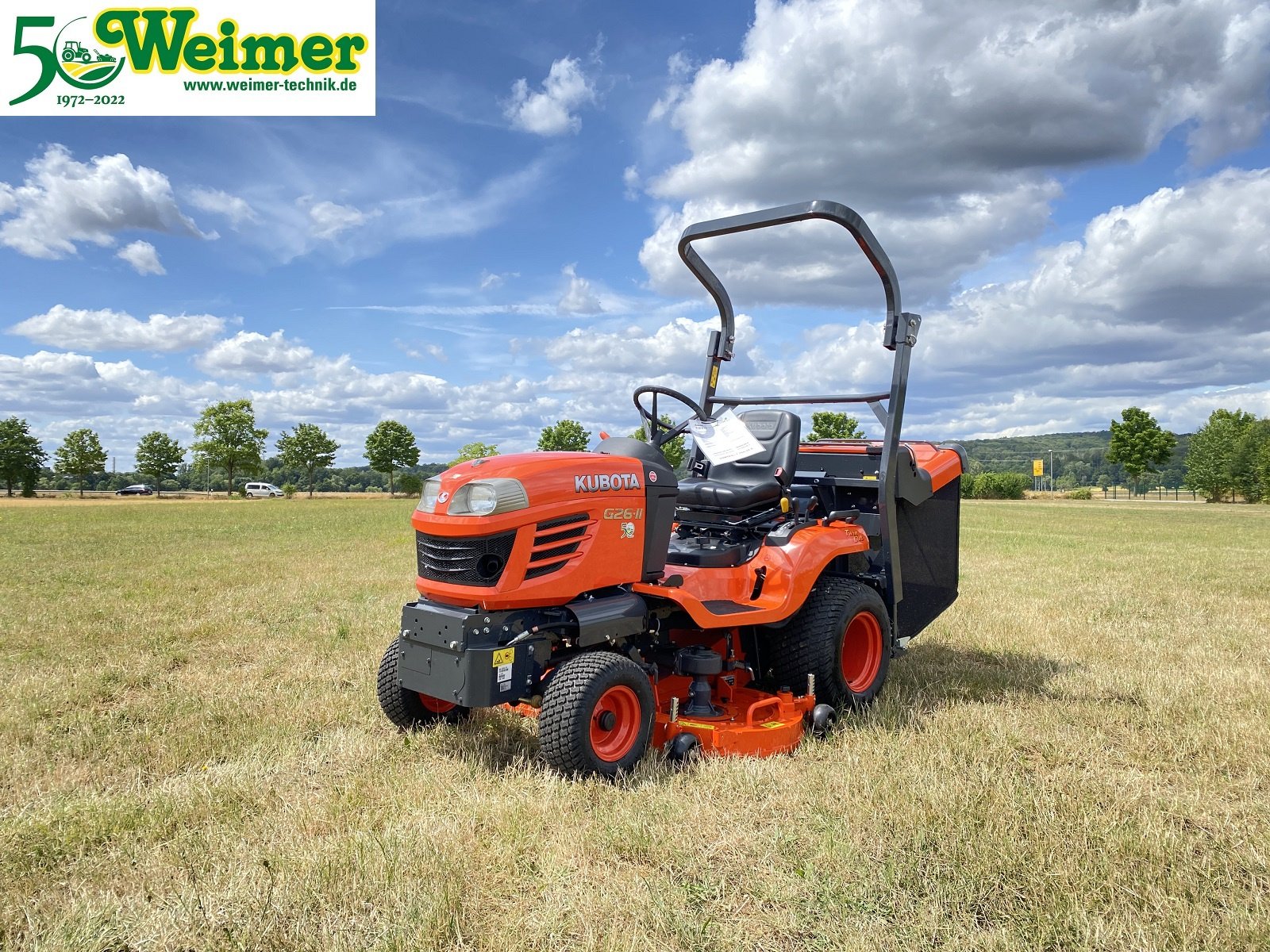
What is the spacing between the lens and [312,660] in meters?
6.91

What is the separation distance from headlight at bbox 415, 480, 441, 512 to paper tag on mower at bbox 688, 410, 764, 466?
5.98 ft

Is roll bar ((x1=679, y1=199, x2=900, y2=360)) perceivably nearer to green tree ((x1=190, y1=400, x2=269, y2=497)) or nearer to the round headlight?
the round headlight

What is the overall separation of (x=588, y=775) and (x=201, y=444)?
2866 inches

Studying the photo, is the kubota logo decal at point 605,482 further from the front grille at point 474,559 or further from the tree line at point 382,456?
the tree line at point 382,456

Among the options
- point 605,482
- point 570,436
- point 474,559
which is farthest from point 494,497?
point 570,436

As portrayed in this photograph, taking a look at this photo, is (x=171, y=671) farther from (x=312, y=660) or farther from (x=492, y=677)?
(x=492, y=677)

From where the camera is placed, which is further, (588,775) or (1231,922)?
(588,775)

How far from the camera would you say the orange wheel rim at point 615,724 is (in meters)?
4.20

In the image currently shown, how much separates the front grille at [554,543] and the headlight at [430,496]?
0.57 m

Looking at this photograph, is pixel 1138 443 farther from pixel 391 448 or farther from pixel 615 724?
pixel 615 724

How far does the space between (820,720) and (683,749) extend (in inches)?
38.2

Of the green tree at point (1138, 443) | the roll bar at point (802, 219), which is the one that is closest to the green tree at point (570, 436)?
the roll bar at point (802, 219)

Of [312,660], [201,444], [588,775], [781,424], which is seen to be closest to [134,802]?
[588,775]

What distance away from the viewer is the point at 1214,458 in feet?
202
